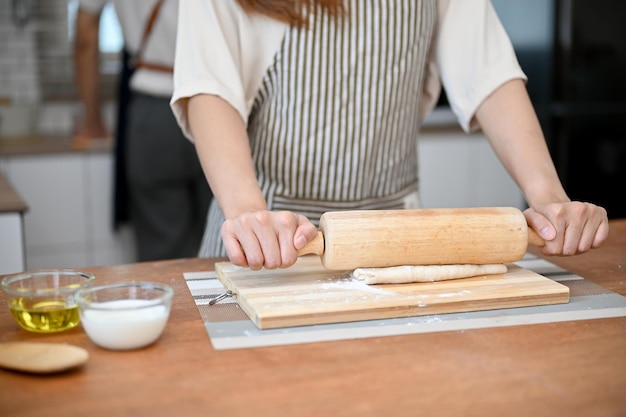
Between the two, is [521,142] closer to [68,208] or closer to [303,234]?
[303,234]

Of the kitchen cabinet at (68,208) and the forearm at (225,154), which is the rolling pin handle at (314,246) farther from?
the kitchen cabinet at (68,208)

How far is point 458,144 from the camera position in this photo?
3.23 m

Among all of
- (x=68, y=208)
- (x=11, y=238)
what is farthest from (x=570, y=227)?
(x=68, y=208)

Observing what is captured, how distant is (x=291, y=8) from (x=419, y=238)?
1.50 ft

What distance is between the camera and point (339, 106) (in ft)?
4.57

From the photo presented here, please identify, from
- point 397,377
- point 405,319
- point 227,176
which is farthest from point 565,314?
point 227,176

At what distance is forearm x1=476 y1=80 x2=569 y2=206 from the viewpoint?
1.25 m

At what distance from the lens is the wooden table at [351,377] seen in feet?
2.44

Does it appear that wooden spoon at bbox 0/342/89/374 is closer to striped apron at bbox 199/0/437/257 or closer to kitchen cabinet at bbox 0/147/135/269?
striped apron at bbox 199/0/437/257

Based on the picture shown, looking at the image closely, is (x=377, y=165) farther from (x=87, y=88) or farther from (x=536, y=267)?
(x=87, y=88)

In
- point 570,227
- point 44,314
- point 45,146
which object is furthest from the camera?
point 45,146

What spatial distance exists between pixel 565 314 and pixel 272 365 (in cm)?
38

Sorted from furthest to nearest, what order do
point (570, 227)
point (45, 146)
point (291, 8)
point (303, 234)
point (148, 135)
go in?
point (45, 146) < point (148, 135) < point (291, 8) < point (570, 227) < point (303, 234)

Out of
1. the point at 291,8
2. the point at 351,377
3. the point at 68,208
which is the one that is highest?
the point at 291,8
